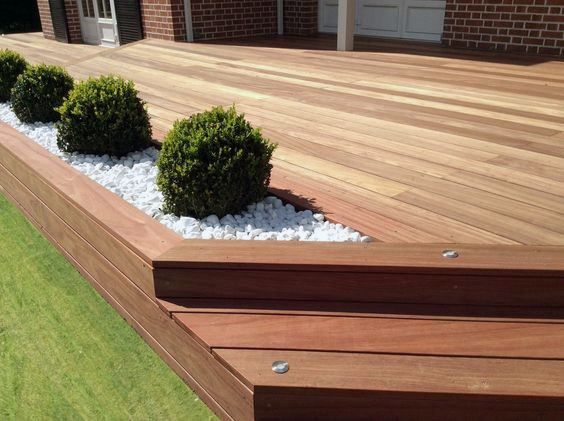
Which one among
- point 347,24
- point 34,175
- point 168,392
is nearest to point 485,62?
point 347,24

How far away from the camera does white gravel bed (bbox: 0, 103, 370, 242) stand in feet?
7.07

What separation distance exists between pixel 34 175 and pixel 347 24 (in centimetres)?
443

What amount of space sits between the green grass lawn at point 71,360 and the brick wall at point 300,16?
21.1 ft

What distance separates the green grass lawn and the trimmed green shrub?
97.7 inches

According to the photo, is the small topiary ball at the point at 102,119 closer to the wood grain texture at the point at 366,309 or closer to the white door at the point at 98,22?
the wood grain texture at the point at 366,309

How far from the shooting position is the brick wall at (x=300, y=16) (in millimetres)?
8133

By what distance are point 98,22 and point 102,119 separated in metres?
7.78

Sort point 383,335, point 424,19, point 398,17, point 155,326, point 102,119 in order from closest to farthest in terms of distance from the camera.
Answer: point 383,335, point 155,326, point 102,119, point 424,19, point 398,17

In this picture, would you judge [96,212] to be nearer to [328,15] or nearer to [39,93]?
[39,93]

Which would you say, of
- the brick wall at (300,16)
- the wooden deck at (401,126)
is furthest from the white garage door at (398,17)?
the wooden deck at (401,126)

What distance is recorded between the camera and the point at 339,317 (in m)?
1.79

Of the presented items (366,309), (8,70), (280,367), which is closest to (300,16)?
(8,70)

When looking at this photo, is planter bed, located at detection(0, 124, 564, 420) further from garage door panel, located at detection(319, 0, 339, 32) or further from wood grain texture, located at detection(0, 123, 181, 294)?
garage door panel, located at detection(319, 0, 339, 32)

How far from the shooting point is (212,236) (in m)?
2.16
